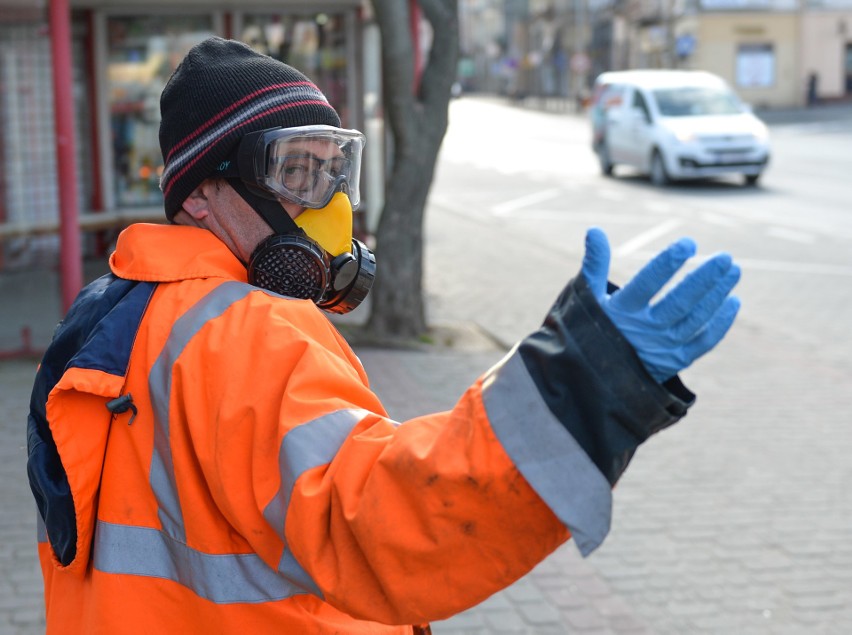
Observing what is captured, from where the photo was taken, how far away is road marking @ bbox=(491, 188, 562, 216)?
59.0 feet

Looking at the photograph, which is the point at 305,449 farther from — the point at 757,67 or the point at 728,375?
the point at 757,67

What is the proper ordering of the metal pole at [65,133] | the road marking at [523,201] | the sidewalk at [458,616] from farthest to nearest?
the road marking at [523,201]
the metal pole at [65,133]
the sidewalk at [458,616]

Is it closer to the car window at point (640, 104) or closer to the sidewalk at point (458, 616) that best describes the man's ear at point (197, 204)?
the sidewalk at point (458, 616)

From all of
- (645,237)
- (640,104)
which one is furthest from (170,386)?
(640,104)

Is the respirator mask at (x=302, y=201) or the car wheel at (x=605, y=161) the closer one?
the respirator mask at (x=302, y=201)

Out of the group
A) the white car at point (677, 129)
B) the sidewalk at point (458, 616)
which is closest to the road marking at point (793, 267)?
the sidewalk at point (458, 616)

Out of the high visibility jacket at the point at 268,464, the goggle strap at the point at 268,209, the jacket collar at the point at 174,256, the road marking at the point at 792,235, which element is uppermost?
the goggle strap at the point at 268,209

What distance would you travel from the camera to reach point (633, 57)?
55.6 meters

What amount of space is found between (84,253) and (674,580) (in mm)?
7895

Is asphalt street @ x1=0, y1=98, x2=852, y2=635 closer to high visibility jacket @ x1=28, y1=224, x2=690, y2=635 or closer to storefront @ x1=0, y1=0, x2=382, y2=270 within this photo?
storefront @ x1=0, y1=0, x2=382, y2=270

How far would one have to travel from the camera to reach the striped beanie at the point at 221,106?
1828 millimetres

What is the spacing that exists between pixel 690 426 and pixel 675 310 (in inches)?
227

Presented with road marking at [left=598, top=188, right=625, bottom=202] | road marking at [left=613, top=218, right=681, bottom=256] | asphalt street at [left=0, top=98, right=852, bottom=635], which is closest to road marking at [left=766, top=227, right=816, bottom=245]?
asphalt street at [left=0, top=98, right=852, bottom=635]

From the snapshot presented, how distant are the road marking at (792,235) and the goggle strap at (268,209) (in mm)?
12946
